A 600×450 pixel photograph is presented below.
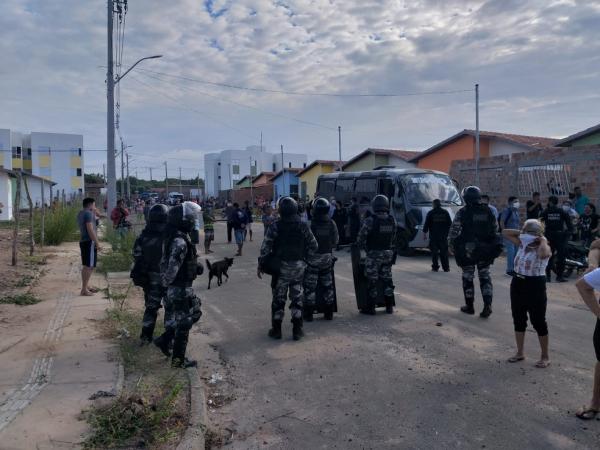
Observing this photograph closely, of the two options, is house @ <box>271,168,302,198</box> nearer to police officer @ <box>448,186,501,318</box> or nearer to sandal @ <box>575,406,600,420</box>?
police officer @ <box>448,186,501,318</box>

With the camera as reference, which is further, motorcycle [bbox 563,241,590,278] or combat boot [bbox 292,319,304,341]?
motorcycle [bbox 563,241,590,278]

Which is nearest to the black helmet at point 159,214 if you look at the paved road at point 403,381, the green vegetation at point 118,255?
the paved road at point 403,381

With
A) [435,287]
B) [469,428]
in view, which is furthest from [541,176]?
[469,428]

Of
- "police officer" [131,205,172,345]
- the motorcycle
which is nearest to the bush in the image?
"police officer" [131,205,172,345]

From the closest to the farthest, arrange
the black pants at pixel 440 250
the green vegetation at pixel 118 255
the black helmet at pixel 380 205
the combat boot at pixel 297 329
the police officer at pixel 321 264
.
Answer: the combat boot at pixel 297 329 < the police officer at pixel 321 264 < the black helmet at pixel 380 205 < the black pants at pixel 440 250 < the green vegetation at pixel 118 255

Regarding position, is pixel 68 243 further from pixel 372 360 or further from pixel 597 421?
pixel 597 421

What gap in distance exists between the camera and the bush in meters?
17.4

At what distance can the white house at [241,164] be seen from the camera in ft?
244

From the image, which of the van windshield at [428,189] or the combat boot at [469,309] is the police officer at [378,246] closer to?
the combat boot at [469,309]

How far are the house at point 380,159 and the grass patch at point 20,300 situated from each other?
24.3 metres

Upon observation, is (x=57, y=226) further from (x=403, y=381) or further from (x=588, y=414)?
(x=588, y=414)

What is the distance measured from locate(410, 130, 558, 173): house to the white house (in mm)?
45504

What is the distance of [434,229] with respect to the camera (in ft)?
38.1

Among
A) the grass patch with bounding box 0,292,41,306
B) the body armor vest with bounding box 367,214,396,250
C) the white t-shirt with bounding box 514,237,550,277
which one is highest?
the body armor vest with bounding box 367,214,396,250
